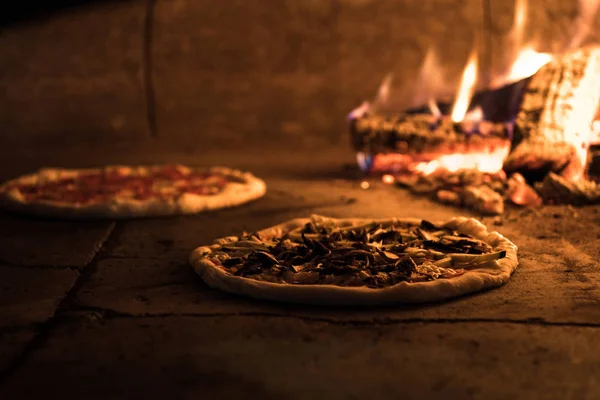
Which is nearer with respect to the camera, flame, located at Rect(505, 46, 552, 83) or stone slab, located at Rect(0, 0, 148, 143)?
flame, located at Rect(505, 46, 552, 83)

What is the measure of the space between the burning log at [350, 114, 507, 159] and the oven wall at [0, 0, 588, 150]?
2.10m

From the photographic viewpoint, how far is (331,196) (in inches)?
222

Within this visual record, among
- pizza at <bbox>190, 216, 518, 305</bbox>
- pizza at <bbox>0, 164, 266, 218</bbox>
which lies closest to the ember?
pizza at <bbox>190, 216, 518, 305</bbox>

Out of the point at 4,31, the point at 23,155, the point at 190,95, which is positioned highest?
the point at 4,31

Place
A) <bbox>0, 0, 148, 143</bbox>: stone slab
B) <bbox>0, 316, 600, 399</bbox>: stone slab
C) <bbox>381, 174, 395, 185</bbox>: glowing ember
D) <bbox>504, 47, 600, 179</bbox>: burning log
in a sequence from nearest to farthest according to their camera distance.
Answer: <bbox>0, 316, 600, 399</bbox>: stone slab, <bbox>504, 47, 600, 179</bbox>: burning log, <bbox>381, 174, 395, 185</bbox>: glowing ember, <bbox>0, 0, 148, 143</bbox>: stone slab

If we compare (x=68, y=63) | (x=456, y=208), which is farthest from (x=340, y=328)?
(x=68, y=63)

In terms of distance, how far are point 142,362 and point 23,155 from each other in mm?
6110

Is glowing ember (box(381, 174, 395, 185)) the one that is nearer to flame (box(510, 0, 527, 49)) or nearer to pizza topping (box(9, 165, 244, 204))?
pizza topping (box(9, 165, 244, 204))

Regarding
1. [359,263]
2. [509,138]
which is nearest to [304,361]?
[359,263]

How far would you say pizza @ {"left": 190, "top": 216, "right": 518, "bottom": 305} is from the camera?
304 cm

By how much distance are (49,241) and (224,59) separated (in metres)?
4.74

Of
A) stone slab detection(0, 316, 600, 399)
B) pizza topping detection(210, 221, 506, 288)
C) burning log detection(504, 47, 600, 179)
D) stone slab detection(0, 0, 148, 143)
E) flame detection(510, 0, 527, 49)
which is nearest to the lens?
stone slab detection(0, 316, 600, 399)

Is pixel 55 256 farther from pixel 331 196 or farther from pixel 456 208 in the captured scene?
pixel 456 208

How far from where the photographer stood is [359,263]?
3.32m
